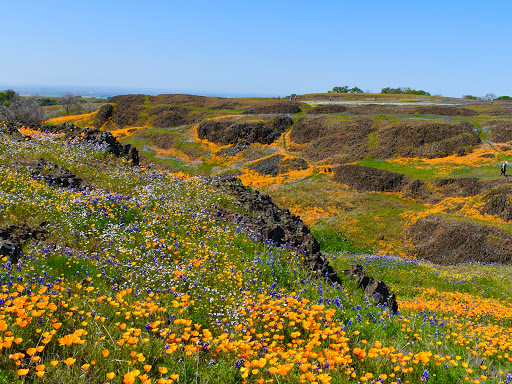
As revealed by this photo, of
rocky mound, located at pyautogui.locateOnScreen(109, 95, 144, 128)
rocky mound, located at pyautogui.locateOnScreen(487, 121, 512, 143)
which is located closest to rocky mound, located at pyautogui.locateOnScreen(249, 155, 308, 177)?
rocky mound, located at pyautogui.locateOnScreen(487, 121, 512, 143)

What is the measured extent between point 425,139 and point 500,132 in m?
10.2

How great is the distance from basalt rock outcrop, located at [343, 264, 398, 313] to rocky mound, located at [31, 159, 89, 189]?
960 centimetres

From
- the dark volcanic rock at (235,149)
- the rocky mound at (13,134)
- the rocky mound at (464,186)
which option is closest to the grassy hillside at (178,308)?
the rocky mound at (13,134)

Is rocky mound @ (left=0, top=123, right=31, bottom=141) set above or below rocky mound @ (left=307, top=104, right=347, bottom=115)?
below

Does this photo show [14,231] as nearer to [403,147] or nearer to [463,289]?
[463,289]

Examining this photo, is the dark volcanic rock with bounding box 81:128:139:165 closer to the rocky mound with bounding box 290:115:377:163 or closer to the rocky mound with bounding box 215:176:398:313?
the rocky mound with bounding box 215:176:398:313

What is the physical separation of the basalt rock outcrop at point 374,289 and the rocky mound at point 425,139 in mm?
41890

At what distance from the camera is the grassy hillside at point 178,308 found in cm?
398

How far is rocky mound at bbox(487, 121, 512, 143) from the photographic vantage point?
46031mm

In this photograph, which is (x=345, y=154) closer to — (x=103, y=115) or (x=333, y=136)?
(x=333, y=136)

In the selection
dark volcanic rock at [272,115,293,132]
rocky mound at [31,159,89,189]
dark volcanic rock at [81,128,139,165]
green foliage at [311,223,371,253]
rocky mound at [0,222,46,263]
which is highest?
dark volcanic rock at [272,115,293,132]

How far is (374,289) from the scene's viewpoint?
28.7 ft

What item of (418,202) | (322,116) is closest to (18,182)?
(418,202)

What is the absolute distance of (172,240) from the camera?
8.83 metres
